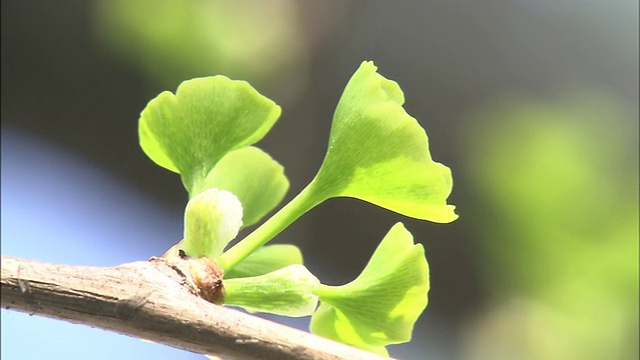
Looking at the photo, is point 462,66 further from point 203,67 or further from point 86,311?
point 86,311

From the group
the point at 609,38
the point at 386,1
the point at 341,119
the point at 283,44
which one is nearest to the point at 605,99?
the point at 609,38

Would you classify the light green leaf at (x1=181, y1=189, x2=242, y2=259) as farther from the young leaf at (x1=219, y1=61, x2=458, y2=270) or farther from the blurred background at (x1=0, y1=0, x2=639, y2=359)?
the blurred background at (x1=0, y1=0, x2=639, y2=359)

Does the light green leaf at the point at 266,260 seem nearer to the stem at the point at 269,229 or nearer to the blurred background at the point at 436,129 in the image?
the stem at the point at 269,229

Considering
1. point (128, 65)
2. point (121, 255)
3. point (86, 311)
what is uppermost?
point (128, 65)

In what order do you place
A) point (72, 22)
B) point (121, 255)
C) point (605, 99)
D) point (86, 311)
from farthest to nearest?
point (605, 99) → point (72, 22) → point (121, 255) → point (86, 311)

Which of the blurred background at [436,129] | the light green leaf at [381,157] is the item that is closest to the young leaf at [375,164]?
the light green leaf at [381,157]

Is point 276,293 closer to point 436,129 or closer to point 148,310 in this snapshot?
point 148,310

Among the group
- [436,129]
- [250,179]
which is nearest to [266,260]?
[250,179]
